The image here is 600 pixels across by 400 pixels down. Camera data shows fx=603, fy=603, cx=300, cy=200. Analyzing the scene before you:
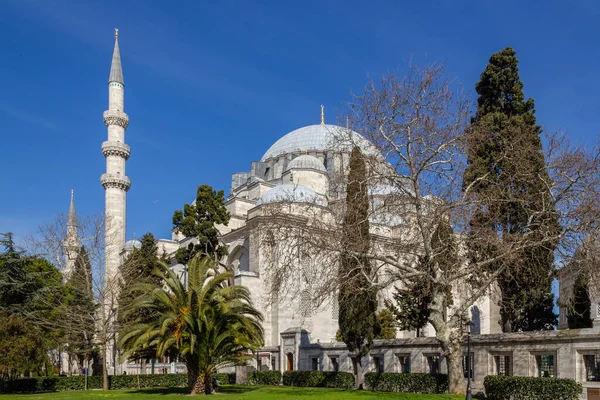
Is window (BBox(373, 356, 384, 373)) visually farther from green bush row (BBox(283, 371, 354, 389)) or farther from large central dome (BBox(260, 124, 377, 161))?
large central dome (BBox(260, 124, 377, 161))

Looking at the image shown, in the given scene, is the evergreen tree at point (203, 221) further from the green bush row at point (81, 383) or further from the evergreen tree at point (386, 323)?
the evergreen tree at point (386, 323)

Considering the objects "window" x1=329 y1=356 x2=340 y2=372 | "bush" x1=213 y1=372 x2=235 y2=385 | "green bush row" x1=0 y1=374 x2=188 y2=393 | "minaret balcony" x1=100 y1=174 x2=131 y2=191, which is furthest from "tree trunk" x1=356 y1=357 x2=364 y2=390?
"minaret balcony" x1=100 y1=174 x2=131 y2=191

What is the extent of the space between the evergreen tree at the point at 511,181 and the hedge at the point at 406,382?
3.39 meters

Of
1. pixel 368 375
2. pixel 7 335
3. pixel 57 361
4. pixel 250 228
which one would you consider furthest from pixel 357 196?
pixel 57 361

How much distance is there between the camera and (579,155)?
17.6 m

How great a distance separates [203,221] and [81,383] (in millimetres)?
10029

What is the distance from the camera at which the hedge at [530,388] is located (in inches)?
615

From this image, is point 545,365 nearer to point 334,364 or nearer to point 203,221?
point 334,364

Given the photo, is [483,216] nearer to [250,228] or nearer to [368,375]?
[368,375]

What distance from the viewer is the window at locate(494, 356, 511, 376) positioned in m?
19.1

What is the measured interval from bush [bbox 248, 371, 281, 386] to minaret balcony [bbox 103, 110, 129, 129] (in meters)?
21.8

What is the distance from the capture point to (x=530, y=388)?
16.2 m

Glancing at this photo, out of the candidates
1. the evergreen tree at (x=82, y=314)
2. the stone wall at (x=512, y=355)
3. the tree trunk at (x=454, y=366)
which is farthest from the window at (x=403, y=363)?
the evergreen tree at (x=82, y=314)

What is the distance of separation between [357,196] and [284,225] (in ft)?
8.50
